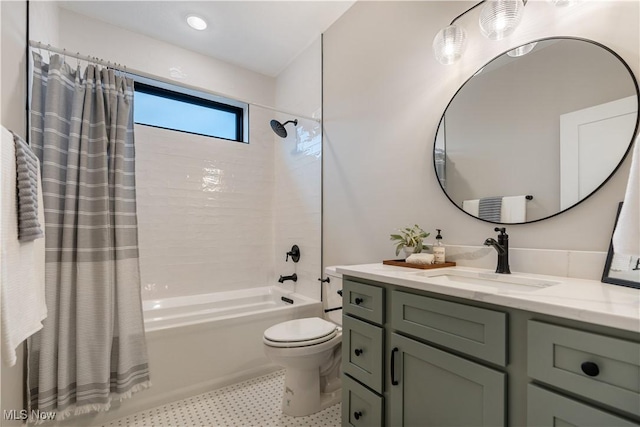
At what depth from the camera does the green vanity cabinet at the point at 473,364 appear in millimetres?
649

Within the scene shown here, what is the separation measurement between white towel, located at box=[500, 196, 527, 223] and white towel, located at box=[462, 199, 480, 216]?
0.11 meters

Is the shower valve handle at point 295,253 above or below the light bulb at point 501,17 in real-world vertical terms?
below

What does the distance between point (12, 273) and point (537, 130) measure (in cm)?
191

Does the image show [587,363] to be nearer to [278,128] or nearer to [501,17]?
[501,17]

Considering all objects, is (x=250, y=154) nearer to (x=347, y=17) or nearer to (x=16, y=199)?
(x=347, y=17)

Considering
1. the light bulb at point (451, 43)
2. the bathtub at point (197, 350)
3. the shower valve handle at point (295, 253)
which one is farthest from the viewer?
the shower valve handle at point (295, 253)

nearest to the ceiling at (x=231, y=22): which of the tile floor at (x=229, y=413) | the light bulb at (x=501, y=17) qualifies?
the light bulb at (x=501, y=17)

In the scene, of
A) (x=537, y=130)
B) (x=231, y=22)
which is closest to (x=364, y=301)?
(x=537, y=130)

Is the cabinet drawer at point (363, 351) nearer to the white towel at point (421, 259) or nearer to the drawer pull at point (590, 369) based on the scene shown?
the white towel at point (421, 259)

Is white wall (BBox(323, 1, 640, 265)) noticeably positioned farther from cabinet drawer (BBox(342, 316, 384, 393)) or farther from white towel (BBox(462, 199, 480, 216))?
cabinet drawer (BBox(342, 316, 384, 393))

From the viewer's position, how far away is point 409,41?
1759 mm

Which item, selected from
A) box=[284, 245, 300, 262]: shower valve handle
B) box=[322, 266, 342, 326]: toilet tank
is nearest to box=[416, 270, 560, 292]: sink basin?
box=[322, 266, 342, 326]: toilet tank

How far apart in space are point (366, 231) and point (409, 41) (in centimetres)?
121

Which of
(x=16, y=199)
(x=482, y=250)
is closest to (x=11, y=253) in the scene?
(x=16, y=199)
